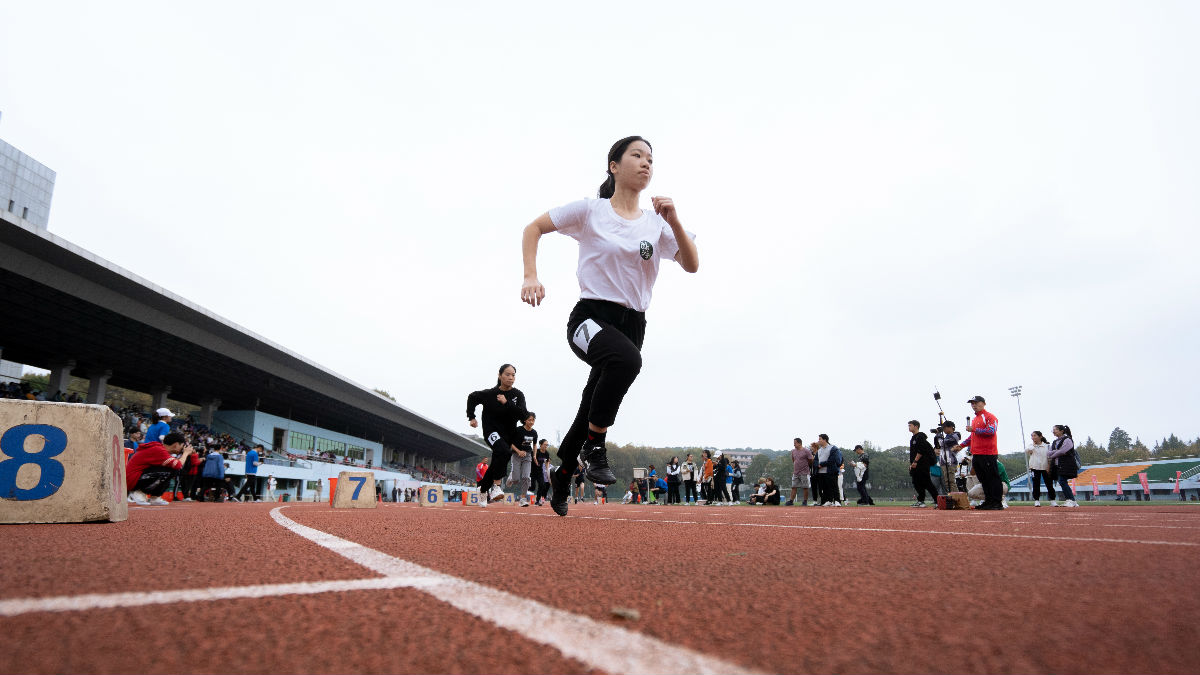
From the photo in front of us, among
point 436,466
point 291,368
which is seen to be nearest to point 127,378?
point 291,368

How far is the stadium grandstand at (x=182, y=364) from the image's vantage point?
72.2 ft

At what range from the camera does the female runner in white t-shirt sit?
3.69 meters

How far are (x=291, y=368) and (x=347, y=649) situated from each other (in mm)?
40144

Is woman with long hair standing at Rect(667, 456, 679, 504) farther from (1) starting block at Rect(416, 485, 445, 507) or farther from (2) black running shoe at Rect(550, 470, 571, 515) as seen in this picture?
(2) black running shoe at Rect(550, 470, 571, 515)

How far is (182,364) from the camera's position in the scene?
33281 mm

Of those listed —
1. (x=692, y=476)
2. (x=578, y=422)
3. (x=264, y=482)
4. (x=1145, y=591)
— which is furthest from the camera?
(x=264, y=482)

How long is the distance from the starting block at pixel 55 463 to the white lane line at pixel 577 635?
3798 mm

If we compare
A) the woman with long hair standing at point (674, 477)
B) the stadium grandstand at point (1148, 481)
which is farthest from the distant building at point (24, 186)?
the stadium grandstand at point (1148, 481)

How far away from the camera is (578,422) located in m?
4.14

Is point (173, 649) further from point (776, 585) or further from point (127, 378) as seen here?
point (127, 378)

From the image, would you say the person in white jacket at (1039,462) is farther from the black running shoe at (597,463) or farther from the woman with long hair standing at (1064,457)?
the black running shoe at (597,463)

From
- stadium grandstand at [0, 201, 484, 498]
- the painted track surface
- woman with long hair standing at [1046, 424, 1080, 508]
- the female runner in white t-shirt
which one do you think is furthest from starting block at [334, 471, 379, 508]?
stadium grandstand at [0, 201, 484, 498]

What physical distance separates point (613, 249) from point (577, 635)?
9.86 ft

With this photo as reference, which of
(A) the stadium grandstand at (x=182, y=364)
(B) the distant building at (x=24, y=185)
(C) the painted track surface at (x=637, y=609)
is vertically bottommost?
(C) the painted track surface at (x=637, y=609)
